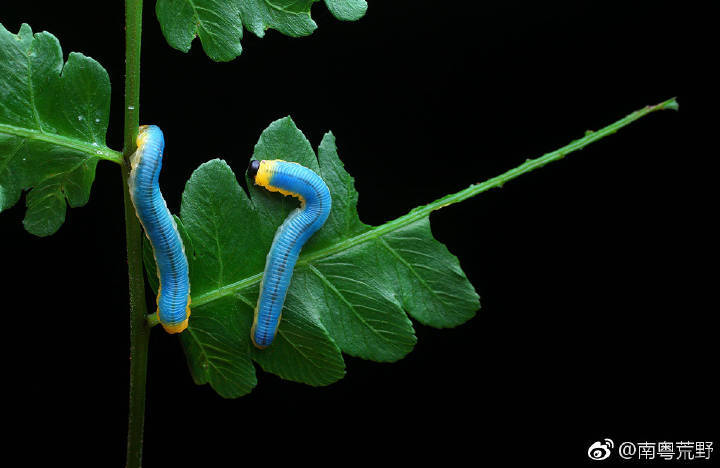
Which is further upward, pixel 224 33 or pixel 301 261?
pixel 224 33

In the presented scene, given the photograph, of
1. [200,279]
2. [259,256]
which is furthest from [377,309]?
[200,279]

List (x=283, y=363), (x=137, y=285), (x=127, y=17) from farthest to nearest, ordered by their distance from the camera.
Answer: (x=283, y=363) < (x=137, y=285) < (x=127, y=17)

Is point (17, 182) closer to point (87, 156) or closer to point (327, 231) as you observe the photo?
point (87, 156)

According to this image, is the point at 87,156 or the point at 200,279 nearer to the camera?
the point at 87,156

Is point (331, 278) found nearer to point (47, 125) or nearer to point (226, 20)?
point (226, 20)

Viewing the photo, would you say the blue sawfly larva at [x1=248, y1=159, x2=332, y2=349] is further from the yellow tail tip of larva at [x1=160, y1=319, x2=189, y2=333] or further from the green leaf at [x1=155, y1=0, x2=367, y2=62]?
the green leaf at [x1=155, y1=0, x2=367, y2=62]

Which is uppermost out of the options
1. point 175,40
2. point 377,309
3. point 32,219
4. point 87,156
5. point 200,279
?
point 175,40
